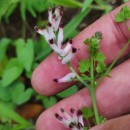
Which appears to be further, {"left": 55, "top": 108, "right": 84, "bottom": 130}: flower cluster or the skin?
the skin

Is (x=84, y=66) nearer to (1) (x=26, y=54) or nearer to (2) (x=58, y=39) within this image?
(2) (x=58, y=39)

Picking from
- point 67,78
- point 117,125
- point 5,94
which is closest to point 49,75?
point 67,78

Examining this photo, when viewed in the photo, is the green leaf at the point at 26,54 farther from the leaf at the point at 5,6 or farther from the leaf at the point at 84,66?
the leaf at the point at 84,66

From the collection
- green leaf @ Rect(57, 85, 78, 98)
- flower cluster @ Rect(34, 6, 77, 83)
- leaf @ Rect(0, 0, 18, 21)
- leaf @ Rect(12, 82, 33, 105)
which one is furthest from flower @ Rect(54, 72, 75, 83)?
leaf @ Rect(0, 0, 18, 21)

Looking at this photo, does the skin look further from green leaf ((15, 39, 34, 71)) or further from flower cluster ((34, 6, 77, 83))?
green leaf ((15, 39, 34, 71))

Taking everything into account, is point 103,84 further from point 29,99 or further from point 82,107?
point 29,99

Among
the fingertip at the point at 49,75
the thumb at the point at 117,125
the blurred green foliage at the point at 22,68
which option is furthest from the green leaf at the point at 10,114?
the thumb at the point at 117,125
